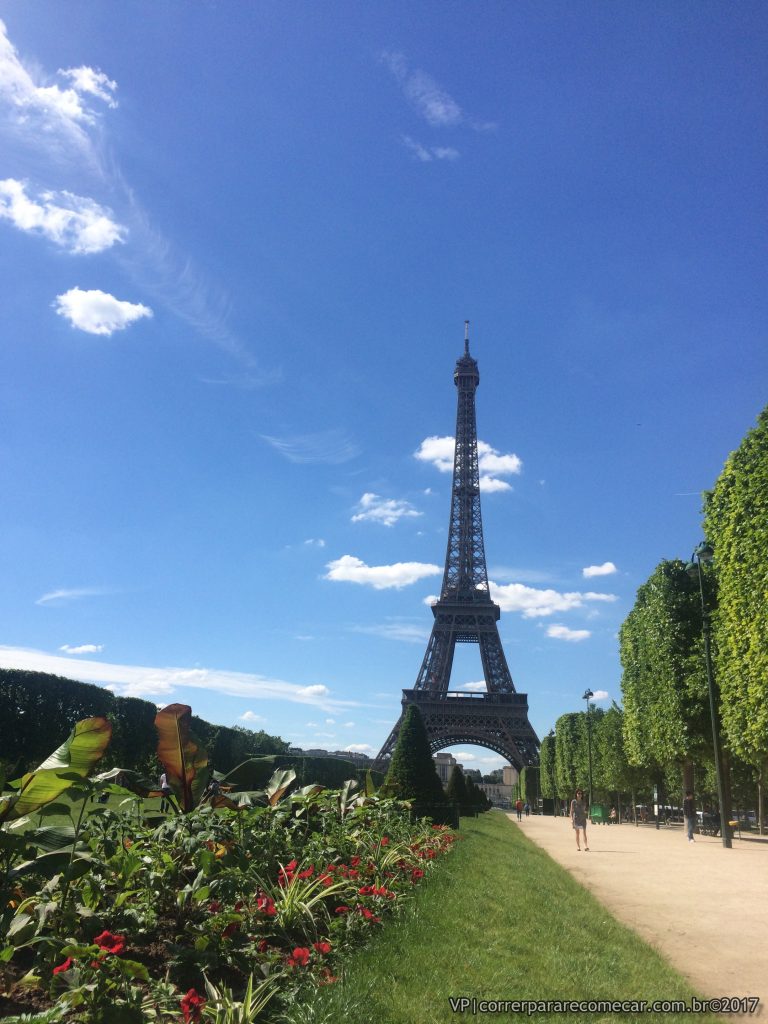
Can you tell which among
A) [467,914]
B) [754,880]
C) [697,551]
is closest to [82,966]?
[467,914]

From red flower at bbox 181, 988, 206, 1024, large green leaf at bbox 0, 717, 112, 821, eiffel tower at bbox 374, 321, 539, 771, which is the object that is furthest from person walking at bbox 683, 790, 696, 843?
eiffel tower at bbox 374, 321, 539, 771

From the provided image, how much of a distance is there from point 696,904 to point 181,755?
26.2 ft

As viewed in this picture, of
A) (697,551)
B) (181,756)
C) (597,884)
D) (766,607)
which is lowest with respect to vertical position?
(597,884)

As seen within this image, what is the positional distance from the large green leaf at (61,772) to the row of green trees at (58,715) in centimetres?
2438

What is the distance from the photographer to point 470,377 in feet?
298

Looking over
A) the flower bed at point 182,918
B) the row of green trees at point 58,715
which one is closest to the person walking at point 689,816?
the row of green trees at point 58,715

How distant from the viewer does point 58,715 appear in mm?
32812

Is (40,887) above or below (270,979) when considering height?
above

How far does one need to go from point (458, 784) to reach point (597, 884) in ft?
75.5

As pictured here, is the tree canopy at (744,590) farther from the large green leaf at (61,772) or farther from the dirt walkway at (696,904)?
the large green leaf at (61,772)

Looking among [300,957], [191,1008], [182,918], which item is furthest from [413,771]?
[191,1008]

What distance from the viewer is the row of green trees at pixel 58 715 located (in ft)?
103

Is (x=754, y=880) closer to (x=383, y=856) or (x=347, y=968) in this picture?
(x=383, y=856)

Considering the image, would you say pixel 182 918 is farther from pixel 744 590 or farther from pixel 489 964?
pixel 744 590
